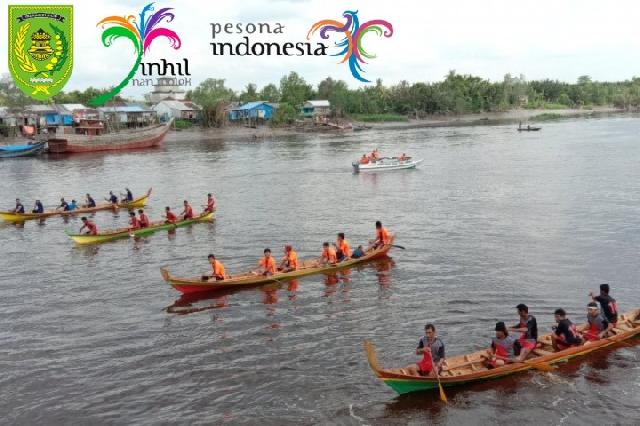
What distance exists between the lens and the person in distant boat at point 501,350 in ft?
50.4

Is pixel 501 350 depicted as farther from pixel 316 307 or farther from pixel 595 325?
pixel 316 307

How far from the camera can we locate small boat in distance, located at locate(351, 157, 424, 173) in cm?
5516

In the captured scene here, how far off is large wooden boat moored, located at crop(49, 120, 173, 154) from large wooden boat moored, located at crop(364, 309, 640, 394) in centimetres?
7944

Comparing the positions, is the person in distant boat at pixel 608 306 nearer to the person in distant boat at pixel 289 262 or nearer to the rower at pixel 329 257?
the rower at pixel 329 257

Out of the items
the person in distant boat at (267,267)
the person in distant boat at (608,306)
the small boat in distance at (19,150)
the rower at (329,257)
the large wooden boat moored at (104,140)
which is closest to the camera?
the person in distant boat at (608,306)

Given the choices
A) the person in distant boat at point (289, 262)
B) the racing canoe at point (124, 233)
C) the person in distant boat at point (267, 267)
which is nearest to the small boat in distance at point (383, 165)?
the racing canoe at point (124, 233)

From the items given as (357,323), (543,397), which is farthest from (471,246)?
(543,397)

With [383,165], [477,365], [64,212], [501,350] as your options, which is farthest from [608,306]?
[383,165]

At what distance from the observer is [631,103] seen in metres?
178

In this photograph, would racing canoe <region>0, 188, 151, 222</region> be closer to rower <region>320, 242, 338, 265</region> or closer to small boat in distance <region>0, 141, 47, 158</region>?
rower <region>320, 242, 338, 265</region>

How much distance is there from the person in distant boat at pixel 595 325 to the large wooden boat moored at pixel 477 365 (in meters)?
0.18

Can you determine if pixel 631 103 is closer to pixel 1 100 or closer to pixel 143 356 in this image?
pixel 1 100

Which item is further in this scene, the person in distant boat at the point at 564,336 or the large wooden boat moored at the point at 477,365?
the person in distant boat at the point at 564,336

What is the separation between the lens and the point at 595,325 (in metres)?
16.9
